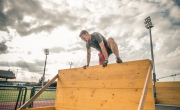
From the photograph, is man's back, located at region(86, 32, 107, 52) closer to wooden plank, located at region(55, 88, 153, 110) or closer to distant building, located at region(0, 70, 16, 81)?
wooden plank, located at region(55, 88, 153, 110)

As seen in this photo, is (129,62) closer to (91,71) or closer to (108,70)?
(108,70)

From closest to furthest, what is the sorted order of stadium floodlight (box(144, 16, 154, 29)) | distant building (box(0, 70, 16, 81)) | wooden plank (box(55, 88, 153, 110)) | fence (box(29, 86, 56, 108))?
wooden plank (box(55, 88, 153, 110))
fence (box(29, 86, 56, 108))
stadium floodlight (box(144, 16, 154, 29))
distant building (box(0, 70, 16, 81))

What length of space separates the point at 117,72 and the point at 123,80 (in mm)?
171

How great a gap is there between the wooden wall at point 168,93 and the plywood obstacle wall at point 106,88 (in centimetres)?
793

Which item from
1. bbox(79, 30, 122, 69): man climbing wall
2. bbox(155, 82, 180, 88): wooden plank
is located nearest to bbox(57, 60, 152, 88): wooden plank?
bbox(79, 30, 122, 69): man climbing wall

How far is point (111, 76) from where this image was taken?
1858mm

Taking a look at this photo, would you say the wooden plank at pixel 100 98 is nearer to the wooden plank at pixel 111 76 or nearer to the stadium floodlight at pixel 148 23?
the wooden plank at pixel 111 76

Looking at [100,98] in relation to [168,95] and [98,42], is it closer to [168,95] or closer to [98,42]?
[98,42]

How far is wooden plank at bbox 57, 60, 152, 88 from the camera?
1.61m

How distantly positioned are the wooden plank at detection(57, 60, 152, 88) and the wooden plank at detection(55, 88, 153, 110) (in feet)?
0.32

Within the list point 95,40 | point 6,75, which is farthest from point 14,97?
point 6,75

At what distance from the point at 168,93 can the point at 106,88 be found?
327 inches

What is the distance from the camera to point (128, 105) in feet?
5.18

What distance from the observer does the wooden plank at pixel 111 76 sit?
1.61m
